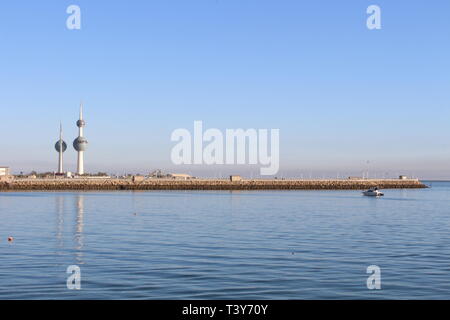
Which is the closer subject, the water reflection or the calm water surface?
the calm water surface

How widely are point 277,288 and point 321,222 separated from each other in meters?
39.1

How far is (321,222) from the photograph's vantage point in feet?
216

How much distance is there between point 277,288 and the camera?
90.1ft

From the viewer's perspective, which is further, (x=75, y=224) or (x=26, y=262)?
(x=75, y=224)

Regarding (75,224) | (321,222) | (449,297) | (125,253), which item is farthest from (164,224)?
(449,297)

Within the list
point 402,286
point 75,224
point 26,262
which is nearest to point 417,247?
point 402,286

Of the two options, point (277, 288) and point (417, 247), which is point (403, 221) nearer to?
point (417, 247)

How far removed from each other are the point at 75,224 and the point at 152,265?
99.4 ft

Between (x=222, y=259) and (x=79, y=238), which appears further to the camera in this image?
(x=79, y=238)

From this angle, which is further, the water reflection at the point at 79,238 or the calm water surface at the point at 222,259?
the water reflection at the point at 79,238
